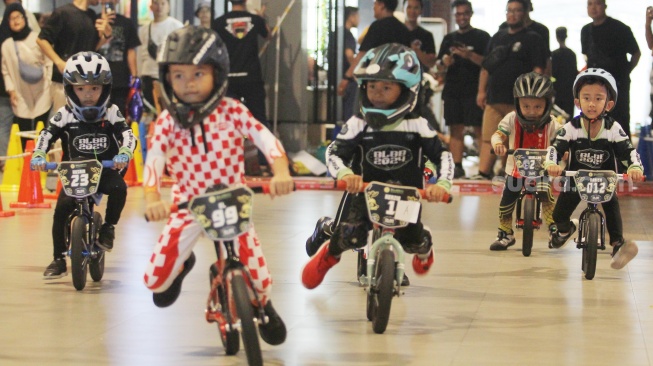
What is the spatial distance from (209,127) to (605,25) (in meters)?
10.1

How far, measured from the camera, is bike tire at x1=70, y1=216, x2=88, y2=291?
8242mm

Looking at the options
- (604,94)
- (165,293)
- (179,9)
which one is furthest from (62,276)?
(179,9)

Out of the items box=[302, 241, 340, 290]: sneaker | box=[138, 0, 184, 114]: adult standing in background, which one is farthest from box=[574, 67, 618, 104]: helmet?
box=[138, 0, 184, 114]: adult standing in background

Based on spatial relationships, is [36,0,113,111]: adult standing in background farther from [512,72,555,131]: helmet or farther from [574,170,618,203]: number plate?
[574,170,618,203]: number plate

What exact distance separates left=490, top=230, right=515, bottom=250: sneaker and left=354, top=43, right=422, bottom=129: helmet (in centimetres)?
368

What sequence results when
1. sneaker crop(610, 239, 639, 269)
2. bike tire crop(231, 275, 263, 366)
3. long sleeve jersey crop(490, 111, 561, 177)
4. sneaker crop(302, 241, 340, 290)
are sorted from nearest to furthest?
bike tire crop(231, 275, 263, 366) → sneaker crop(302, 241, 340, 290) → sneaker crop(610, 239, 639, 269) → long sleeve jersey crop(490, 111, 561, 177)

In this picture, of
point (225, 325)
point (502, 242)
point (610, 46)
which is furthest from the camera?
point (610, 46)

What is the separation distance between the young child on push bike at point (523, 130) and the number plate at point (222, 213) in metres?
5.05

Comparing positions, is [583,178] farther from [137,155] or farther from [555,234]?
[137,155]

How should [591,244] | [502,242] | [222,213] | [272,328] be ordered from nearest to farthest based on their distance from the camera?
1. [222,213]
2. [272,328]
3. [591,244]
4. [502,242]

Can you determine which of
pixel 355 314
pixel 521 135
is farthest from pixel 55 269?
pixel 521 135

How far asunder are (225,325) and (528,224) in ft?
15.7

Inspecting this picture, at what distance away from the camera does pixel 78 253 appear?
324 inches

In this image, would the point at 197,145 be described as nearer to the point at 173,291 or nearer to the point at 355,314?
the point at 173,291
